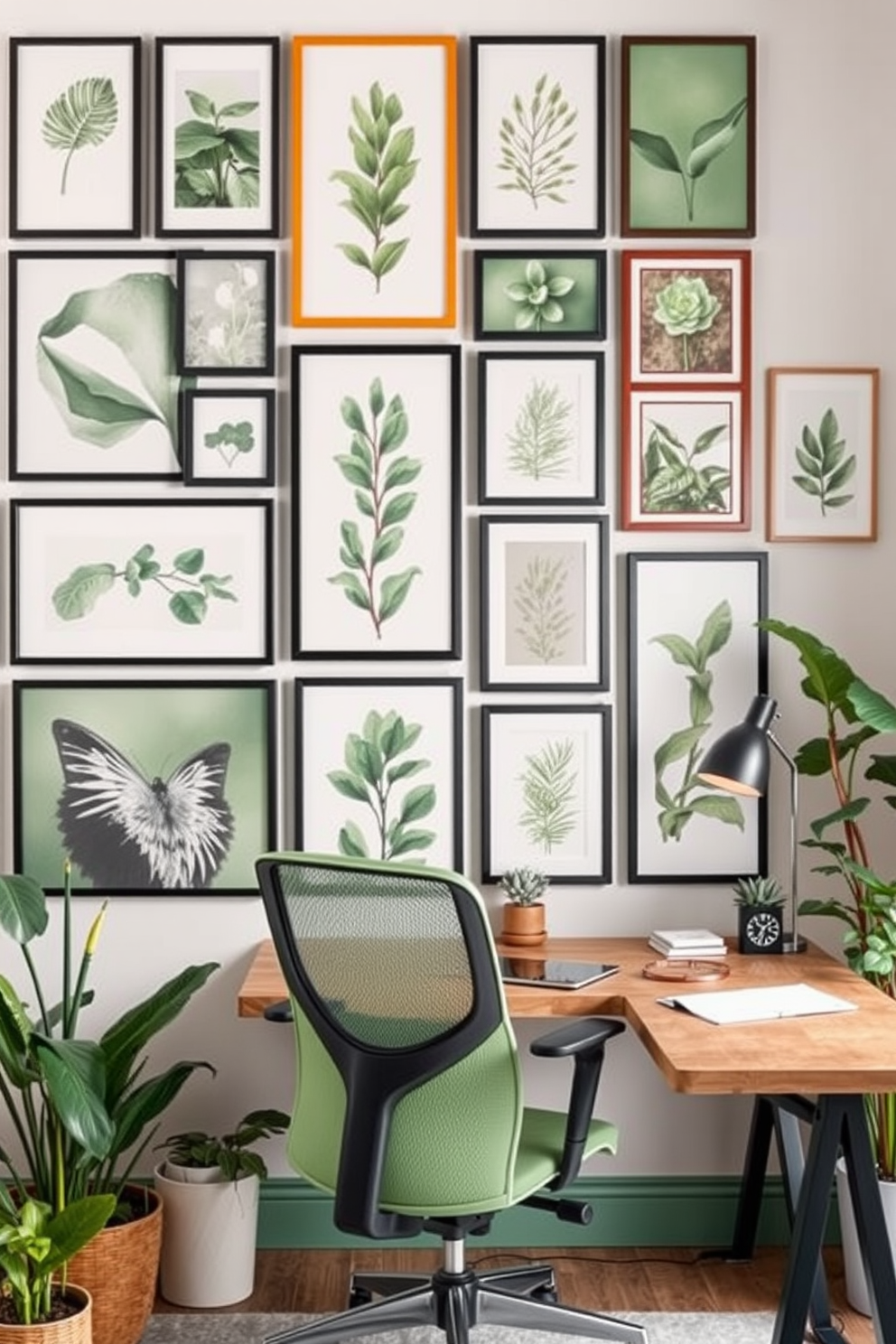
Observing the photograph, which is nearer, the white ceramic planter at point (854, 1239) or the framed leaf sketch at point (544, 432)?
the white ceramic planter at point (854, 1239)

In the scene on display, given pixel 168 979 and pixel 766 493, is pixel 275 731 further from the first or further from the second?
pixel 766 493

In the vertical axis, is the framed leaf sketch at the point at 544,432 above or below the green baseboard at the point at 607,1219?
above

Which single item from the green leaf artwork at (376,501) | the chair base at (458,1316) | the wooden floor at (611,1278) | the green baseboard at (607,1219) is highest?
the green leaf artwork at (376,501)

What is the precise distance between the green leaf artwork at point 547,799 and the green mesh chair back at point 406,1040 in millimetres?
947

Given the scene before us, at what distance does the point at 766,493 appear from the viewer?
3348 millimetres

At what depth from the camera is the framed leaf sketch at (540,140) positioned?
3316 millimetres

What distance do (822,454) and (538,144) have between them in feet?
3.05

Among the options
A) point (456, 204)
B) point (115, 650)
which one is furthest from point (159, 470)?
point (456, 204)

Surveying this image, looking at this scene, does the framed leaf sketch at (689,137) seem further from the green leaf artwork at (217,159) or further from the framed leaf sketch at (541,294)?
the green leaf artwork at (217,159)

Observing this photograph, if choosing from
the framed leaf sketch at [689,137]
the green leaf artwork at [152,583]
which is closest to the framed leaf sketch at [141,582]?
the green leaf artwork at [152,583]

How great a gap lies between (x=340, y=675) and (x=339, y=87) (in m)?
1.29

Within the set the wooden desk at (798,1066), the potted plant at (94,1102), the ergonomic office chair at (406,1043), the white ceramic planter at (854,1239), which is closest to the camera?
the wooden desk at (798,1066)

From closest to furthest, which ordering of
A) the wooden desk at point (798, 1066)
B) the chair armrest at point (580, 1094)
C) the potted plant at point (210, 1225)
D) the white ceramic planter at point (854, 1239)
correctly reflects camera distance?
the wooden desk at point (798, 1066) < the chair armrest at point (580, 1094) < the white ceramic planter at point (854, 1239) < the potted plant at point (210, 1225)

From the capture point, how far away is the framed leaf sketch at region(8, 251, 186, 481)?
332 cm
